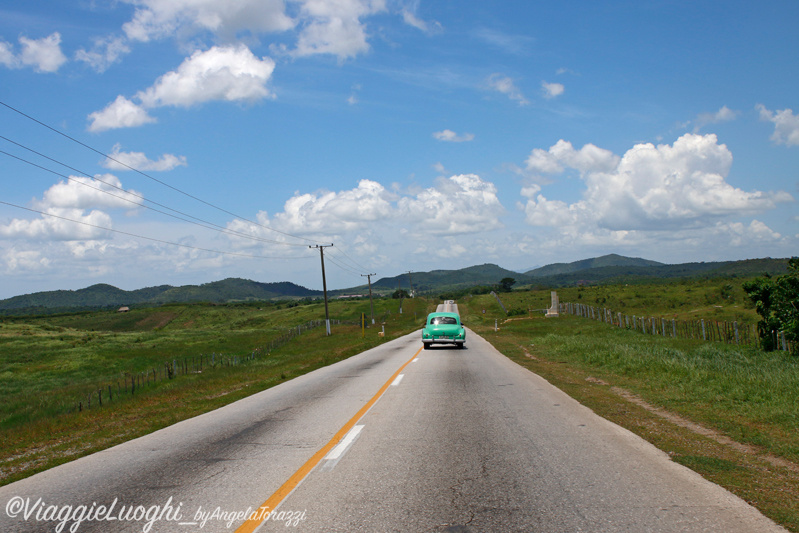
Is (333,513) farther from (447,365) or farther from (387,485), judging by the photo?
(447,365)

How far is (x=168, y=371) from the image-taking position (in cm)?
2469

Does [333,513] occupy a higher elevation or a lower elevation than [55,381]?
higher

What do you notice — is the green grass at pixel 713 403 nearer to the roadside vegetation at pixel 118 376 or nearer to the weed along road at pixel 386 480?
the weed along road at pixel 386 480

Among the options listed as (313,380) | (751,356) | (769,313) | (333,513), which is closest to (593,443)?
(333,513)

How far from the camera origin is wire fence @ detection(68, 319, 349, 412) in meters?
18.2

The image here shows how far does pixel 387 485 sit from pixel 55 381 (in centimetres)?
3815

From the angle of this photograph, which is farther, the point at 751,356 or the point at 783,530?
the point at 751,356

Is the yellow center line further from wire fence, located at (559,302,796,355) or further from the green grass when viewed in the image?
wire fence, located at (559,302,796,355)

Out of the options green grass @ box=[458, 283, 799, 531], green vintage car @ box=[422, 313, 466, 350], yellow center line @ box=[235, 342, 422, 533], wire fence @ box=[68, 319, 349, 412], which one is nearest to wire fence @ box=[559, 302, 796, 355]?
green grass @ box=[458, 283, 799, 531]

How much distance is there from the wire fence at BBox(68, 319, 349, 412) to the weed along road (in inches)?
359

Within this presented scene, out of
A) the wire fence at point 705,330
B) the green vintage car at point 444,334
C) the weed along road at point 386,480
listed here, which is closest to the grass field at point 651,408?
the weed along road at point 386,480

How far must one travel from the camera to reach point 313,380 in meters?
16.8

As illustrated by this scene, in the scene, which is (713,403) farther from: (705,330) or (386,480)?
(705,330)

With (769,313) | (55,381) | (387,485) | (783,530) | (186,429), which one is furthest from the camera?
(55,381)
